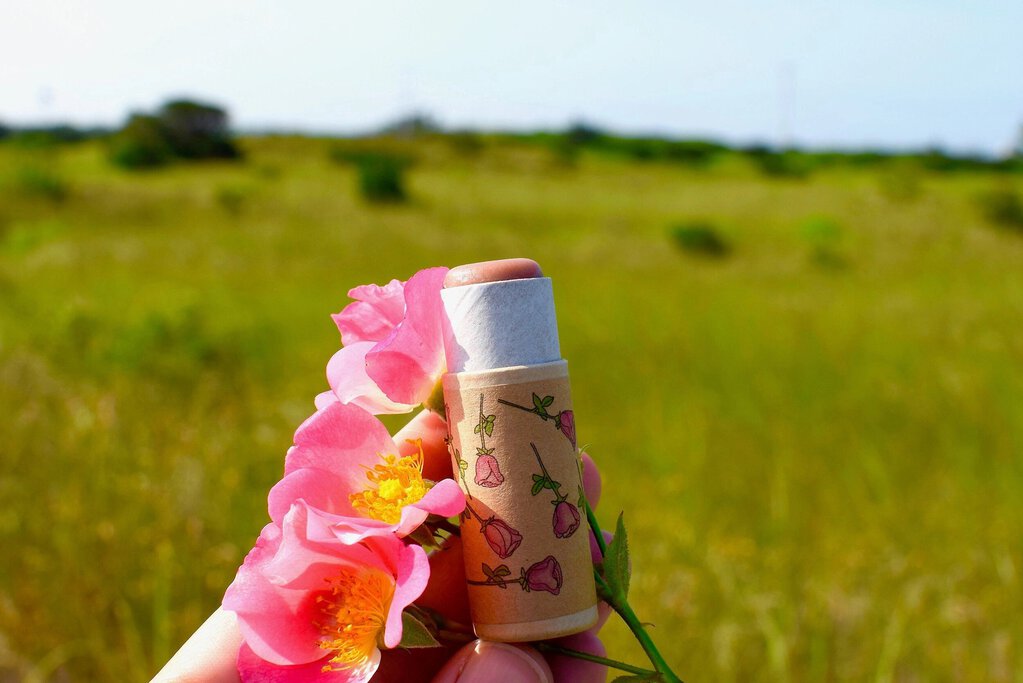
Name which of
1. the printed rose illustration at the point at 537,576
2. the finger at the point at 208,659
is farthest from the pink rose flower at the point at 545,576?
the finger at the point at 208,659

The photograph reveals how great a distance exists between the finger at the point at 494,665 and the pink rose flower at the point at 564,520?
0.37 ft

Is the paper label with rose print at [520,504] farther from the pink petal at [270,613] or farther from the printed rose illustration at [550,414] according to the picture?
the pink petal at [270,613]

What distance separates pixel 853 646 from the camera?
2.09m

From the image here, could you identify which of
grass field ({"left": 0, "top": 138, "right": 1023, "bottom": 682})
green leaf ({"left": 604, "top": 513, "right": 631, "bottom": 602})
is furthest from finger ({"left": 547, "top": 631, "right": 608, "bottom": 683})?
grass field ({"left": 0, "top": 138, "right": 1023, "bottom": 682})

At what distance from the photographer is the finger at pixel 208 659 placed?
0.90 m

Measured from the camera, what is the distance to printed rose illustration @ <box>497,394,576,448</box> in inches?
29.9

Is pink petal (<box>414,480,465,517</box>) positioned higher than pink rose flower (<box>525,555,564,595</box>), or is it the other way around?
pink petal (<box>414,480,465,517</box>)

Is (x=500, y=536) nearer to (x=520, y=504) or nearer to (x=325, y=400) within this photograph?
(x=520, y=504)

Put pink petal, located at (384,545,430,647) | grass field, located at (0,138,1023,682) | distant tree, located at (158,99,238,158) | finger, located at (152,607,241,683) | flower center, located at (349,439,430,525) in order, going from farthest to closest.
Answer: distant tree, located at (158,99,238,158)
grass field, located at (0,138,1023,682)
finger, located at (152,607,241,683)
flower center, located at (349,439,430,525)
pink petal, located at (384,545,430,647)

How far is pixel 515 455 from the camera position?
2.51ft

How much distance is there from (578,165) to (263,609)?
2511cm

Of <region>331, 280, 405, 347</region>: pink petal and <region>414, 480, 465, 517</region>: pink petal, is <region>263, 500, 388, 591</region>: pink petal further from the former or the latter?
<region>331, 280, 405, 347</region>: pink petal

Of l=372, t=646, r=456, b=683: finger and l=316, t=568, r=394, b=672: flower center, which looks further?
l=372, t=646, r=456, b=683: finger

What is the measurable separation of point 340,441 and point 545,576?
8.7 inches
